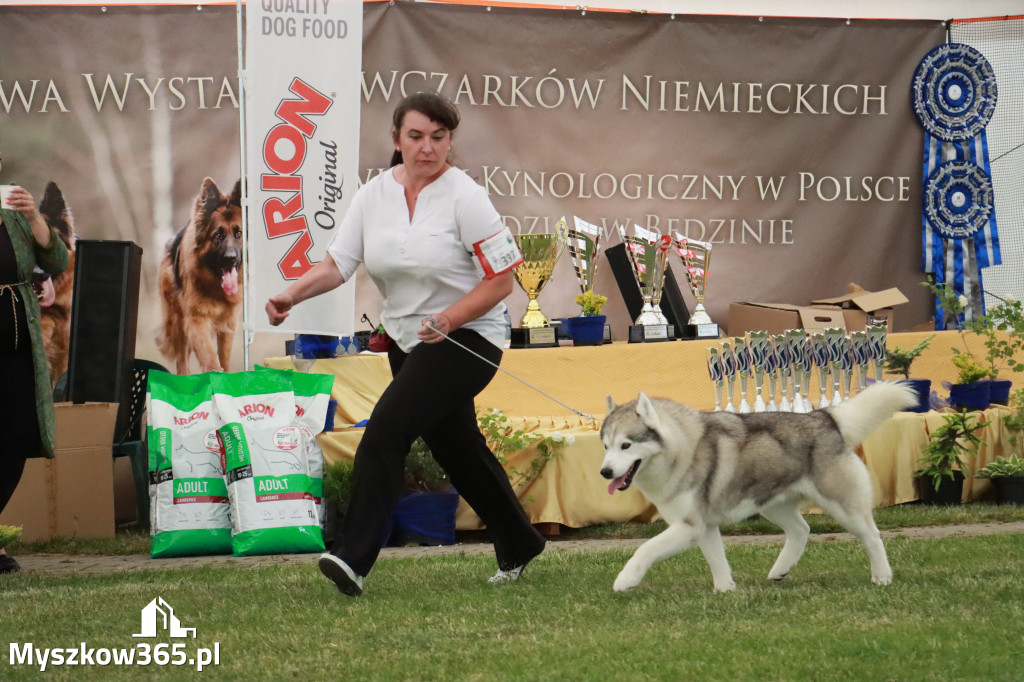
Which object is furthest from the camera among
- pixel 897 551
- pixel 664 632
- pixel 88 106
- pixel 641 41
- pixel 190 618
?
pixel 641 41

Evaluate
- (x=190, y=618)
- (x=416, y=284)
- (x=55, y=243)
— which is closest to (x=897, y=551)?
(x=416, y=284)

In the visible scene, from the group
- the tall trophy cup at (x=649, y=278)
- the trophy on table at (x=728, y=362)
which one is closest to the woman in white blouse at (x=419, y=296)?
the trophy on table at (x=728, y=362)

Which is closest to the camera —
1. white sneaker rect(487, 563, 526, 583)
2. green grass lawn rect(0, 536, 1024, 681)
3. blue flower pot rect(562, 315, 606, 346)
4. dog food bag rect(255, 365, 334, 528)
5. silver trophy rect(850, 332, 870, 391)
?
green grass lawn rect(0, 536, 1024, 681)

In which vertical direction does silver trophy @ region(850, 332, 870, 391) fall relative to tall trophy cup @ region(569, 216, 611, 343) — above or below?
below

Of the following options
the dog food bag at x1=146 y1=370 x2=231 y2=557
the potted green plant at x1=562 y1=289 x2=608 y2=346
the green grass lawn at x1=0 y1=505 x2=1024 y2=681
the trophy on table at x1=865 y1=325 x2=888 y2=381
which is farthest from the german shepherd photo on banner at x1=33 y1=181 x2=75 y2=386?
the trophy on table at x1=865 y1=325 x2=888 y2=381

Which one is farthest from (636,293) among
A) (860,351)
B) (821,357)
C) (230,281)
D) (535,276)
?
(230,281)

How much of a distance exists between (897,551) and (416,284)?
225 cm

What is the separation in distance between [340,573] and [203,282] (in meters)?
3.86

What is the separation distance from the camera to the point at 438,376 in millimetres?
3832

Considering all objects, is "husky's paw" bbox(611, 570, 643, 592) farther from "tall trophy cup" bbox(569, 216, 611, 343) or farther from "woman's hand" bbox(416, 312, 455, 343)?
"tall trophy cup" bbox(569, 216, 611, 343)

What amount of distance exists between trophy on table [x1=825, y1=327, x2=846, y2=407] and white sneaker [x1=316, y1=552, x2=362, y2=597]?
3.18 metres

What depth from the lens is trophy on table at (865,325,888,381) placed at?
6.37 m

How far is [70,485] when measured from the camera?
6016 mm

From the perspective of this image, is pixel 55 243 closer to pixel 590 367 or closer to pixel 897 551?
pixel 590 367
